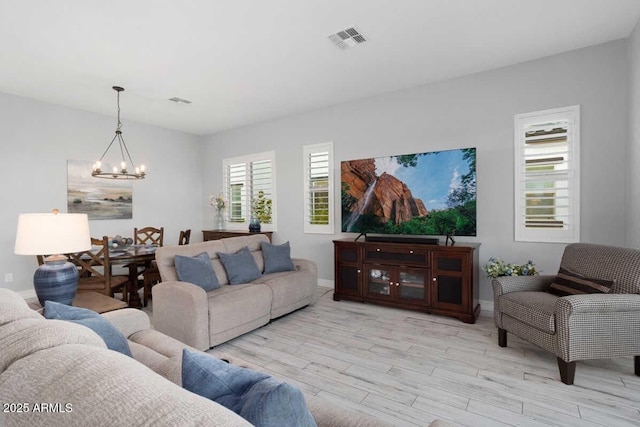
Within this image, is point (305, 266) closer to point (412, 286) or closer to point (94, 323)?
point (412, 286)

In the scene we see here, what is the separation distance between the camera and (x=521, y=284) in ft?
9.89

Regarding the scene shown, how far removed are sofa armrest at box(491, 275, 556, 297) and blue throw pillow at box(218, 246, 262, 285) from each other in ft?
8.33

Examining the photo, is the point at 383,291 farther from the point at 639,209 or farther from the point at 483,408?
the point at 639,209

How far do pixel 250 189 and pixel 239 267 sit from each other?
2.88 m

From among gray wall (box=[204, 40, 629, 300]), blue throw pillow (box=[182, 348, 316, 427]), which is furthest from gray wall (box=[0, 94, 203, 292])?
blue throw pillow (box=[182, 348, 316, 427])

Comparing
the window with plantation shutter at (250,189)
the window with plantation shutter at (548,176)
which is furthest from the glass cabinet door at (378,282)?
the window with plantation shutter at (250,189)

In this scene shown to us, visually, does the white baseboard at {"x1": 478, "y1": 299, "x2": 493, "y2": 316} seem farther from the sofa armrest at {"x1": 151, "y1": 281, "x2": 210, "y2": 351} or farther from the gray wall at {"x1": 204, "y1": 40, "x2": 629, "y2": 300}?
the sofa armrest at {"x1": 151, "y1": 281, "x2": 210, "y2": 351}

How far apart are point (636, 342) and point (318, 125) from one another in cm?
448

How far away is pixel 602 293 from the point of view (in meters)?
2.51

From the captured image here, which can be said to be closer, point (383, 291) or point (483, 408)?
point (483, 408)

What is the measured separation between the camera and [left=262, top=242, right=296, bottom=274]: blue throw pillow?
4.09 meters

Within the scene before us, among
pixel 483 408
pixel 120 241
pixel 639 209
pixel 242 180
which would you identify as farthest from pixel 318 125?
pixel 483 408

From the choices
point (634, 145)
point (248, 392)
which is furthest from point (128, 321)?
point (634, 145)

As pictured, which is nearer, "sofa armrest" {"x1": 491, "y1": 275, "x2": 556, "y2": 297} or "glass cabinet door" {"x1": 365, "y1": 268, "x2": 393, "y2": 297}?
"sofa armrest" {"x1": 491, "y1": 275, "x2": 556, "y2": 297}
